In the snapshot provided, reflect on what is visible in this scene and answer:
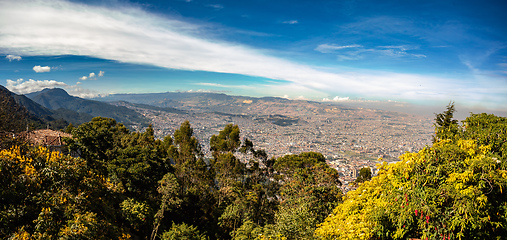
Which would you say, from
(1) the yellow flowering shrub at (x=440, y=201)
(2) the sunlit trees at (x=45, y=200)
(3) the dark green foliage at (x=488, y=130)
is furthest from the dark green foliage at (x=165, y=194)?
(3) the dark green foliage at (x=488, y=130)

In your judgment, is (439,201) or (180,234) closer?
(439,201)

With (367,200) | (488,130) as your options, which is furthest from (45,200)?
(488,130)

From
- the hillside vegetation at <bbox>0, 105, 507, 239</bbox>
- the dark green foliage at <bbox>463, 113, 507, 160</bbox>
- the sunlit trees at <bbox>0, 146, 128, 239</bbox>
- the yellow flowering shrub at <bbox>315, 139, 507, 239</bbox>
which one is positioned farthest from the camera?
the dark green foliage at <bbox>463, 113, 507, 160</bbox>

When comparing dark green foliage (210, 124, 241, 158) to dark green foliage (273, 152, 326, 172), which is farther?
dark green foliage (210, 124, 241, 158)

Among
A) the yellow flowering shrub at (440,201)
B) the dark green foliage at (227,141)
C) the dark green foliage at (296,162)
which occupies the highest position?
the yellow flowering shrub at (440,201)

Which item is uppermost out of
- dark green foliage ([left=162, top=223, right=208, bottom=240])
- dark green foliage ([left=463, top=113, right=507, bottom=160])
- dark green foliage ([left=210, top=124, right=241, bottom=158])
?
dark green foliage ([left=463, top=113, right=507, bottom=160])

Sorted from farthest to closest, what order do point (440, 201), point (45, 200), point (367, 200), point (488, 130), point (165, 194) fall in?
point (165, 194), point (488, 130), point (367, 200), point (45, 200), point (440, 201)

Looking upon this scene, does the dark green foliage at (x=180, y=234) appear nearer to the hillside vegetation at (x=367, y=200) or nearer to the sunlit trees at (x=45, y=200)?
the hillside vegetation at (x=367, y=200)

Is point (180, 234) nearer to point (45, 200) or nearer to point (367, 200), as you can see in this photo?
point (45, 200)

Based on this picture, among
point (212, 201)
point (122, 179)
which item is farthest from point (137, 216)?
point (212, 201)

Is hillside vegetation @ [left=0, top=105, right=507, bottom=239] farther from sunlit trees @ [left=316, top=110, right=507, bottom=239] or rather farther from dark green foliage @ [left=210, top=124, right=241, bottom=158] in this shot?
dark green foliage @ [left=210, top=124, right=241, bottom=158]

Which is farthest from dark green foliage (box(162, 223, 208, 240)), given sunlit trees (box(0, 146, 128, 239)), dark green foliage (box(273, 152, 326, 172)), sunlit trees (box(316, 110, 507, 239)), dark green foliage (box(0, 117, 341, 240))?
dark green foliage (box(273, 152, 326, 172))

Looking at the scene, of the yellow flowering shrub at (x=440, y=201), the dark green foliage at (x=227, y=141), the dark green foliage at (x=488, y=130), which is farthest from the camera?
the dark green foliage at (x=227, y=141)
